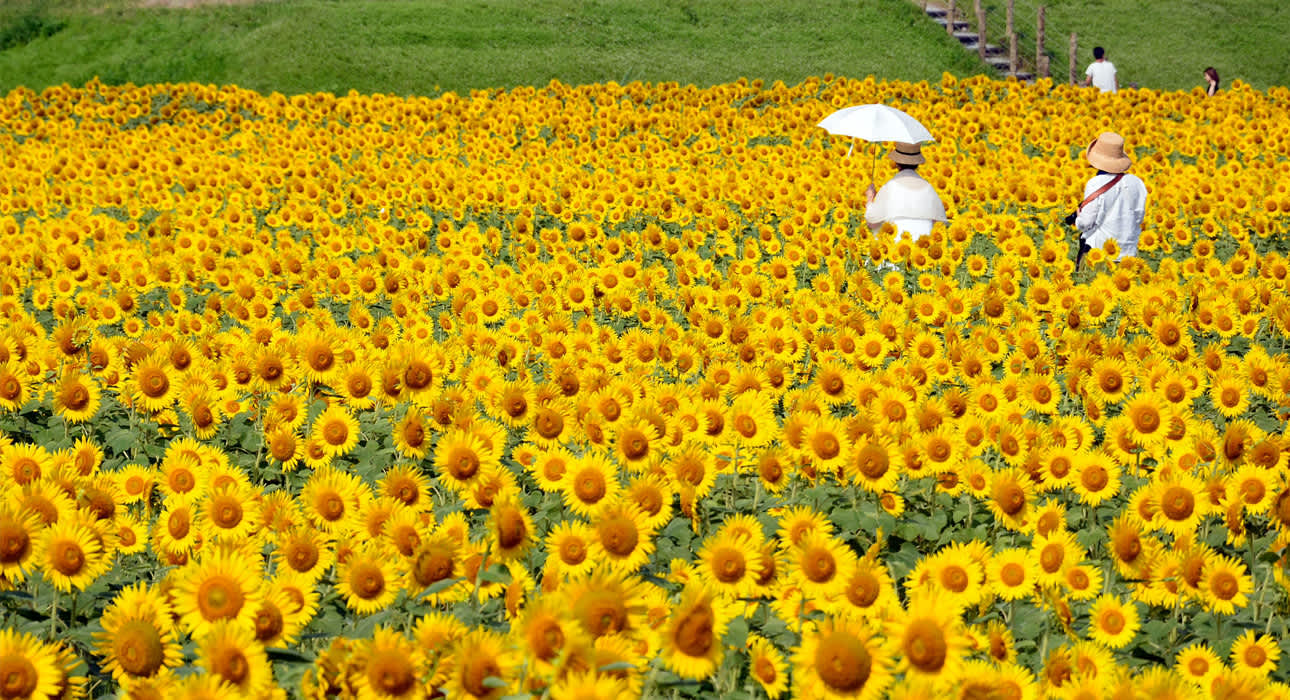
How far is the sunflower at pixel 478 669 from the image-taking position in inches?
92.0

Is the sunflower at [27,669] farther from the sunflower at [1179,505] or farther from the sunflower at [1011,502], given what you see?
the sunflower at [1179,505]

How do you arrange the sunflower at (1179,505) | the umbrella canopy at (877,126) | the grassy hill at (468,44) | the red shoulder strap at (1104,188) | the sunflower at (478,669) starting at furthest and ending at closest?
the grassy hill at (468,44)
the umbrella canopy at (877,126)
the red shoulder strap at (1104,188)
the sunflower at (1179,505)
the sunflower at (478,669)

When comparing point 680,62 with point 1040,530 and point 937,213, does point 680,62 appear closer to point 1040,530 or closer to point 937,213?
point 937,213

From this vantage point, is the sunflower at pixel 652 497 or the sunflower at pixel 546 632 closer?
the sunflower at pixel 546 632

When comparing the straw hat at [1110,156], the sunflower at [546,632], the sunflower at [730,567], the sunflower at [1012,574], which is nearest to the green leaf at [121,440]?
the sunflower at [730,567]

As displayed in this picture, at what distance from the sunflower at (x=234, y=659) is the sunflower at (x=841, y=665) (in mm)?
1300

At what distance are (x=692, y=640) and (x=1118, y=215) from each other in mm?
8508

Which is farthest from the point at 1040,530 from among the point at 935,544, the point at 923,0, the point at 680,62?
the point at 923,0

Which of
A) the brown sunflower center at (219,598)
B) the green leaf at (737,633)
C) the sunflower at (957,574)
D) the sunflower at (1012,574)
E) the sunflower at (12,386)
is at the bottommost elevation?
the sunflower at (1012,574)

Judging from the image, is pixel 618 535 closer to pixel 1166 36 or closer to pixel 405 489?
pixel 405 489

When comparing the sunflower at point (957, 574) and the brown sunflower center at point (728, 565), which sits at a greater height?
the brown sunflower center at point (728, 565)

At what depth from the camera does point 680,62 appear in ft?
81.1

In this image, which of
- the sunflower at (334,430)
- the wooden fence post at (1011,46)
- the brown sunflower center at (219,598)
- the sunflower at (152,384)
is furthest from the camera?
the wooden fence post at (1011,46)

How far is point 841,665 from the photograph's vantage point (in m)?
2.53
